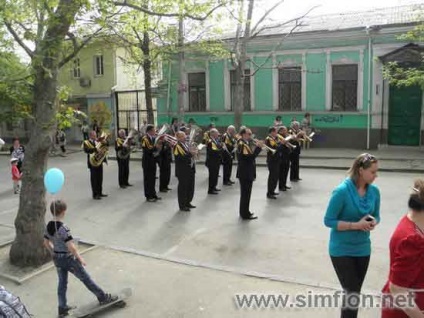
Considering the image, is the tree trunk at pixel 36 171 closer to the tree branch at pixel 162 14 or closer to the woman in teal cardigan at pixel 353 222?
the tree branch at pixel 162 14

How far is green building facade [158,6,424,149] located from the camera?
1802 cm

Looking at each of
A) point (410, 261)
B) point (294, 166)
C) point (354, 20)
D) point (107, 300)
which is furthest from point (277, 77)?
point (410, 261)

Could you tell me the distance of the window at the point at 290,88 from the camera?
2008 centimetres

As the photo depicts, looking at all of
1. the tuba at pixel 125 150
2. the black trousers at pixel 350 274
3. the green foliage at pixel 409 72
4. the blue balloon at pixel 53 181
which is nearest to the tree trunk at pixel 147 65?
the tuba at pixel 125 150

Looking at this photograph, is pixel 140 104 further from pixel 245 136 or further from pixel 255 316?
pixel 255 316

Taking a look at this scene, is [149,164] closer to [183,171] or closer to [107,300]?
[183,171]

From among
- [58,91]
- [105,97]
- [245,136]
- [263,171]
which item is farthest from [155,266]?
[105,97]

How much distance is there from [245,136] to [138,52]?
37.7 ft

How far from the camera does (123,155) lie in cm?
1302

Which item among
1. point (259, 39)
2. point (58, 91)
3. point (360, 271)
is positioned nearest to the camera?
point (360, 271)

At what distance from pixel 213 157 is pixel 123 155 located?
→ 9.36ft

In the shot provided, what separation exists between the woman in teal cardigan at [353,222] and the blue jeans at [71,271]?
2.81 metres

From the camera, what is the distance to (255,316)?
4.95m

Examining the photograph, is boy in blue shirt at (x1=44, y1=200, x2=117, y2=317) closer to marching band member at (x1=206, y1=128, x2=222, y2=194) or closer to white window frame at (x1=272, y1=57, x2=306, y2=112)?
marching band member at (x1=206, y1=128, x2=222, y2=194)
